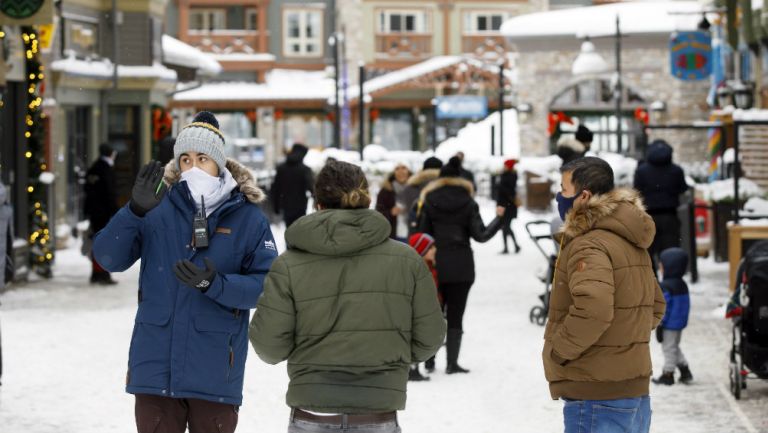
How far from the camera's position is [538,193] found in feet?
117

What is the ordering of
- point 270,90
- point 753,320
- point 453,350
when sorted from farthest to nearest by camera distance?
point 270,90, point 453,350, point 753,320

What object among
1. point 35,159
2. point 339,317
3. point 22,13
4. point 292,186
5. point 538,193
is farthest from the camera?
point 538,193

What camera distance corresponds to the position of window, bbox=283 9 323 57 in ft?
180

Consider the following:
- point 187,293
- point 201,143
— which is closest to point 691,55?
point 201,143

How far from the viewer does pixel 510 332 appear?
13.6 m

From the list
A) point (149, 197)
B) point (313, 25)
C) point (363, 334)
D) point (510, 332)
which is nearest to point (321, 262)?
point (363, 334)

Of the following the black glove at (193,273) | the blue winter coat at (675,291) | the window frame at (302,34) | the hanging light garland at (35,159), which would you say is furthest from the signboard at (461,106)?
the black glove at (193,273)

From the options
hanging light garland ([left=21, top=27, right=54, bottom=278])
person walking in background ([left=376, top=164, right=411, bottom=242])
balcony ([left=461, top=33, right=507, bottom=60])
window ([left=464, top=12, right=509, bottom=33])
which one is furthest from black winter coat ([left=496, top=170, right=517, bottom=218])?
window ([left=464, top=12, right=509, bottom=33])

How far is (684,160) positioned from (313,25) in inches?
836

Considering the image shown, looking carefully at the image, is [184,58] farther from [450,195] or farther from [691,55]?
[450,195]

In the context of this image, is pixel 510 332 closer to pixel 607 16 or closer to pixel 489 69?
pixel 607 16

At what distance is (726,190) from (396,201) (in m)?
4.84

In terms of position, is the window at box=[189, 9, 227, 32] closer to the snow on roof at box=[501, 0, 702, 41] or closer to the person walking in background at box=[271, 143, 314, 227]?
the snow on roof at box=[501, 0, 702, 41]

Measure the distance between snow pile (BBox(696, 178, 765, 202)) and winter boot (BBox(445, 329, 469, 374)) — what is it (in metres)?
7.63
